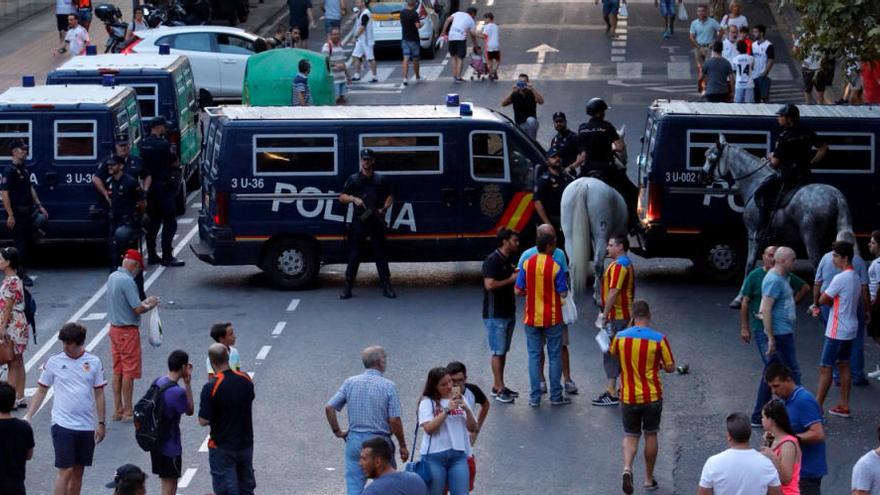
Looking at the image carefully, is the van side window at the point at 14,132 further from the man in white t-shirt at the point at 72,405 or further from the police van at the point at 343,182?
the man in white t-shirt at the point at 72,405

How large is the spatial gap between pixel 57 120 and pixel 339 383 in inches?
274

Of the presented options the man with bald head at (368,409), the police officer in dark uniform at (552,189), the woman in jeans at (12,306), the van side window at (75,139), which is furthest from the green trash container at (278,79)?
the man with bald head at (368,409)

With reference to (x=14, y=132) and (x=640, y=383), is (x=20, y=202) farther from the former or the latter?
(x=640, y=383)

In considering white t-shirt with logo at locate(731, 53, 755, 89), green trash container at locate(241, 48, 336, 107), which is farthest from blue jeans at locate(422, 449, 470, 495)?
white t-shirt with logo at locate(731, 53, 755, 89)

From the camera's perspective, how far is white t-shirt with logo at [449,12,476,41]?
34.9 meters

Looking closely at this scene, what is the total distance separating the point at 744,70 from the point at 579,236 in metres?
12.0

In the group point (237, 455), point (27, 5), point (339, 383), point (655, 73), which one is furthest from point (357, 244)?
point (27, 5)

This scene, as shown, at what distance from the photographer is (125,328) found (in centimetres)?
1519

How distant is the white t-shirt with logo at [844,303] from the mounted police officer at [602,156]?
5.07m

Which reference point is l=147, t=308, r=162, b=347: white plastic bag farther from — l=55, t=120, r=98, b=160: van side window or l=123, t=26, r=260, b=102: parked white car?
l=123, t=26, r=260, b=102: parked white car

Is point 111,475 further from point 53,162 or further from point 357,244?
point 53,162

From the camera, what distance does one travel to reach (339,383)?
1656 cm

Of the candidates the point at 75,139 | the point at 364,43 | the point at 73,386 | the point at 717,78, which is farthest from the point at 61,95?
the point at 364,43

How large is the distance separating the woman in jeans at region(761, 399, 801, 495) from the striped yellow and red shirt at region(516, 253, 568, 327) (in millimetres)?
4857
